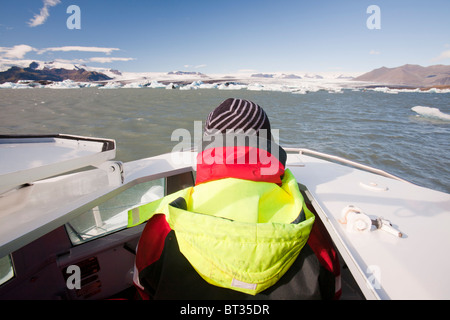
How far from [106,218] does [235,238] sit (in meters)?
2.22

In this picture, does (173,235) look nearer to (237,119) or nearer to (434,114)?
(237,119)

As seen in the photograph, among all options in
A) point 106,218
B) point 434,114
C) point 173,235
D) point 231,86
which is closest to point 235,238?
point 173,235

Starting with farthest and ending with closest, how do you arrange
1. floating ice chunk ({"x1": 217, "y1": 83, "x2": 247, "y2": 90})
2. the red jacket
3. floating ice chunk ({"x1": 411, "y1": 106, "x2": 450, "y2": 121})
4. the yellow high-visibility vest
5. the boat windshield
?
floating ice chunk ({"x1": 217, "y1": 83, "x2": 247, "y2": 90}), floating ice chunk ({"x1": 411, "y1": 106, "x2": 450, "y2": 121}), the boat windshield, the red jacket, the yellow high-visibility vest

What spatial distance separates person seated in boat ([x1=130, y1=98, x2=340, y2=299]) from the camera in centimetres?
68

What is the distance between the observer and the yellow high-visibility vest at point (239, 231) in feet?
2.20

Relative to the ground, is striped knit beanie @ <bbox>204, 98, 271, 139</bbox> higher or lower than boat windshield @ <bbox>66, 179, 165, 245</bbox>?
higher

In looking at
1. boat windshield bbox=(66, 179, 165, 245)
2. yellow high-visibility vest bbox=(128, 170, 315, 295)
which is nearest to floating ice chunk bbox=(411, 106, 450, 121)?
boat windshield bbox=(66, 179, 165, 245)

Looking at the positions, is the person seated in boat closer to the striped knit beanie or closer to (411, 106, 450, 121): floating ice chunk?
the striped knit beanie

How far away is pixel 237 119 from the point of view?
1.09 meters

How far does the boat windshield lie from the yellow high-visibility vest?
1505mm

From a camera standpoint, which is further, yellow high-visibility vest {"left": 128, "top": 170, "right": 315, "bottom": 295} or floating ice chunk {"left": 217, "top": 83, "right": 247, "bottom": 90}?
floating ice chunk {"left": 217, "top": 83, "right": 247, "bottom": 90}

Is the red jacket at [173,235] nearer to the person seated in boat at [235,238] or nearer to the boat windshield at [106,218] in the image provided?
the person seated in boat at [235,238]

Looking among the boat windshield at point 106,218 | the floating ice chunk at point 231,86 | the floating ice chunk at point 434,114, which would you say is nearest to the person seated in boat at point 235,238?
the boat windshield at point 106,218

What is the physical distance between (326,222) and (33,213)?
1750mm
